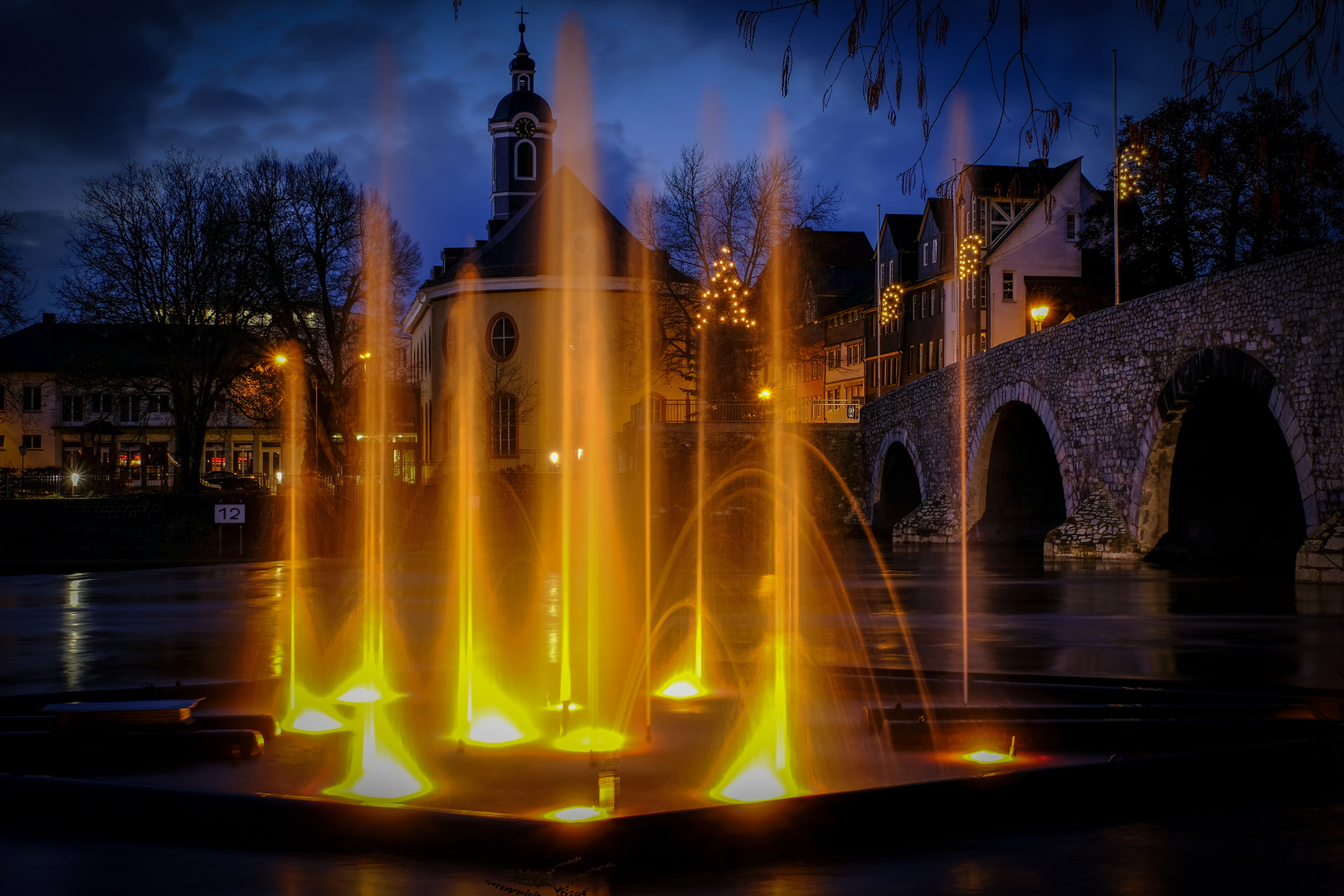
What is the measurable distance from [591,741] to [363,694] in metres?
2.86

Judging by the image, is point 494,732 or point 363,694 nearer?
point 494,732

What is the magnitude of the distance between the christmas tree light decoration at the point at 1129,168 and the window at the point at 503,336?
118 ft

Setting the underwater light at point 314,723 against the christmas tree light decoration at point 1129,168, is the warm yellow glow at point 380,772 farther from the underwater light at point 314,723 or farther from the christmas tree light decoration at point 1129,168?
the christmas tree light decoration at point 1129,168

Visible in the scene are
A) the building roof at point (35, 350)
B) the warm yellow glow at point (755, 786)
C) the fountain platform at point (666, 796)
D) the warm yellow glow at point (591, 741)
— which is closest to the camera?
the fountain platform at point (666, 796)

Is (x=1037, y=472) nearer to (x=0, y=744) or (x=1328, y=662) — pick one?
(x=1328, y=662)

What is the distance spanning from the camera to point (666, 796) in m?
6.63

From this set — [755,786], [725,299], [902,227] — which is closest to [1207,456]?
[755,786]

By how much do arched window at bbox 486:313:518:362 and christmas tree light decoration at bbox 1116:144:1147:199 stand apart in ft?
118

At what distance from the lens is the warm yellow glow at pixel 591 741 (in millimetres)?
7859

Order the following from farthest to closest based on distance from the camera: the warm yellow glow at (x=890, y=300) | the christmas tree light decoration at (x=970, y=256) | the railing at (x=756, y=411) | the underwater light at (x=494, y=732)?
the warm yellow glow at (x=890, y=300) < the railing at (x=756, y=411) < the christmas tree light decoration at (x=970, y=256) < the underwater light at (x=494, y=732)

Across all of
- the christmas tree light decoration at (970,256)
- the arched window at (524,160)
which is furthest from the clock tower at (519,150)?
the christmas tree light decoration at (970,256)

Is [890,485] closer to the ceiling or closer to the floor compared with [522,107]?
closer to the floor

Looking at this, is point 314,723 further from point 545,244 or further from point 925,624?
point 545,244

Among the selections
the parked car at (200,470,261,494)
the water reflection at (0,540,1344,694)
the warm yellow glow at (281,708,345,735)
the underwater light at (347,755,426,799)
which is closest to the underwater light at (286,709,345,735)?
the warm yellow glow at (281,708,345,735)
